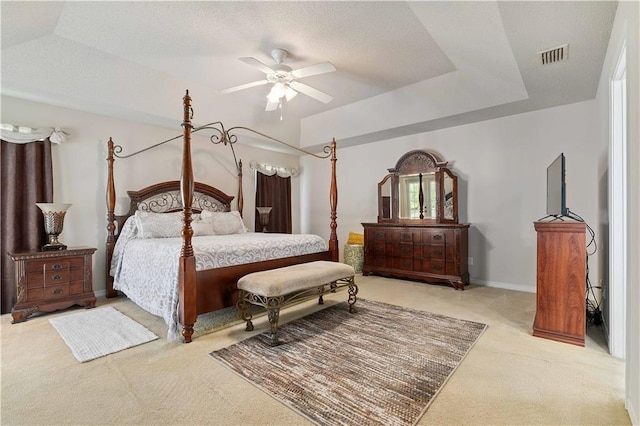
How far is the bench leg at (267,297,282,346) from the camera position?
8.08 feet

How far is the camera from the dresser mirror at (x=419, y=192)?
180 inches

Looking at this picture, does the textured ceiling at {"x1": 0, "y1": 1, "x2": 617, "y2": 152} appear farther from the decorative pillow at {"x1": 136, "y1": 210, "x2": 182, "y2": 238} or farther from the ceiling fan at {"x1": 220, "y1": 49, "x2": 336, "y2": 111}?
the decorative pillow at {"x1": 136, "y1": 210, "x2": 182, "y2": 238}

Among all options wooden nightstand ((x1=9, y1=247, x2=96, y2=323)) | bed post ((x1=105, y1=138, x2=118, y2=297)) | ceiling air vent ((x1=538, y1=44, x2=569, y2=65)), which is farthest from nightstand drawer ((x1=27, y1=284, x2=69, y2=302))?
ceiling air vent ((x1=538, y1=44, x2=569, y2=65))

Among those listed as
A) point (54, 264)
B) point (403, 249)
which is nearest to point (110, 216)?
point (54, 264)

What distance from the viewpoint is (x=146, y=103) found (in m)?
3.98

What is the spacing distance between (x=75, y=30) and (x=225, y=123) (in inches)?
83.3

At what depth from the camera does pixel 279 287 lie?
254cm

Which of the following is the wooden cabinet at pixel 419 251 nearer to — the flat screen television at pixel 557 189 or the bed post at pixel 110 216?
the flat screen television at pixel 557 189

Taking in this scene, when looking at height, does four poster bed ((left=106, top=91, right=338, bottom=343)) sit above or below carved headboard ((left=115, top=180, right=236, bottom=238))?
below

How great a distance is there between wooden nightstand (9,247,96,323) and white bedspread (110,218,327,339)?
0.37 m

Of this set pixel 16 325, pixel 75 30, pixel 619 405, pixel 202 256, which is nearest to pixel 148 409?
pixel 202 256

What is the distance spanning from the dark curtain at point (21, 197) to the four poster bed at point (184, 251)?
0.65m

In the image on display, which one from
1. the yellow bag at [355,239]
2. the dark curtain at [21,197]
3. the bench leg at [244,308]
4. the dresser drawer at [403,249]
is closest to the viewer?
the bench leg at [244,308]

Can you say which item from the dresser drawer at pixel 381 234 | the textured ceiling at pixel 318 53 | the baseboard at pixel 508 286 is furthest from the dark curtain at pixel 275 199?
the baseboard at pixel 508 286
